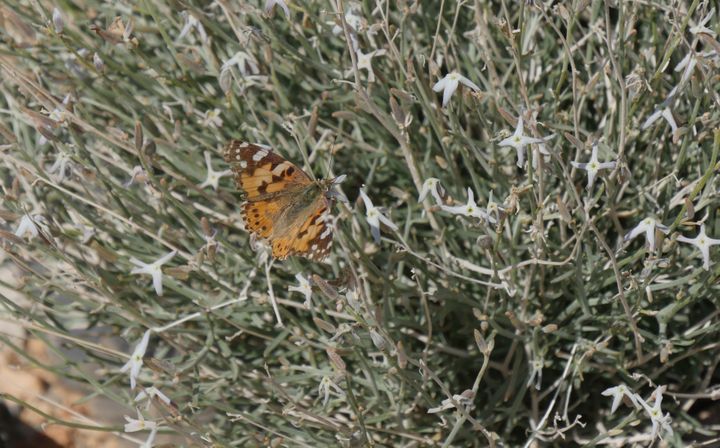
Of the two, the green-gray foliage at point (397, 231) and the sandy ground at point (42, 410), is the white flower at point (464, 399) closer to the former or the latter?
the green-gray foliage at point (397, 231)

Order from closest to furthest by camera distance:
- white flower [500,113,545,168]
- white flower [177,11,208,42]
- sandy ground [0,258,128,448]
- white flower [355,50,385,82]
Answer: white flower [500,113,545,168] < white flower [355,50,385,82] < white flower [177,11,208,42] < sandy ground [0,258,128,448]

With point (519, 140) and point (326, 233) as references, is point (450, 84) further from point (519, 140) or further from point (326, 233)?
point (326, 233)

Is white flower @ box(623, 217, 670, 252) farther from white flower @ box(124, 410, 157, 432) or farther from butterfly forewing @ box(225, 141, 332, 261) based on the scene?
white flower @ box(124, 410, 157, 432)

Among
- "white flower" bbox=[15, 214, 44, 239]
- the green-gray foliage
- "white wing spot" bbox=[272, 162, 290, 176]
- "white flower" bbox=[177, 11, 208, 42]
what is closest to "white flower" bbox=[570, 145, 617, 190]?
the green-gray foliage

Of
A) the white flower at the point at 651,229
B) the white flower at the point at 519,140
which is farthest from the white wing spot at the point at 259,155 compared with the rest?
the white flower at the point at 651,229

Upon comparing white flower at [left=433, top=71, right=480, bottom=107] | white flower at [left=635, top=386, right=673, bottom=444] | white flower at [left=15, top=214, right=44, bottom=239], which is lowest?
white flower at [left=635, top=386, right=673, bottom=444]

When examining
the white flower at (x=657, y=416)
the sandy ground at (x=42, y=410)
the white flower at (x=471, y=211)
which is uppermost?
the white flower at (x=471, y=211)

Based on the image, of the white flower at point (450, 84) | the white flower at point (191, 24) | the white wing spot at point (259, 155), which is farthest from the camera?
the white flower at point (191, 24)

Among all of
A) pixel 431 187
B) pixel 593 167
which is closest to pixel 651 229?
pixel 593 167

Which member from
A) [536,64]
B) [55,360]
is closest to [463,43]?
[536,64]
